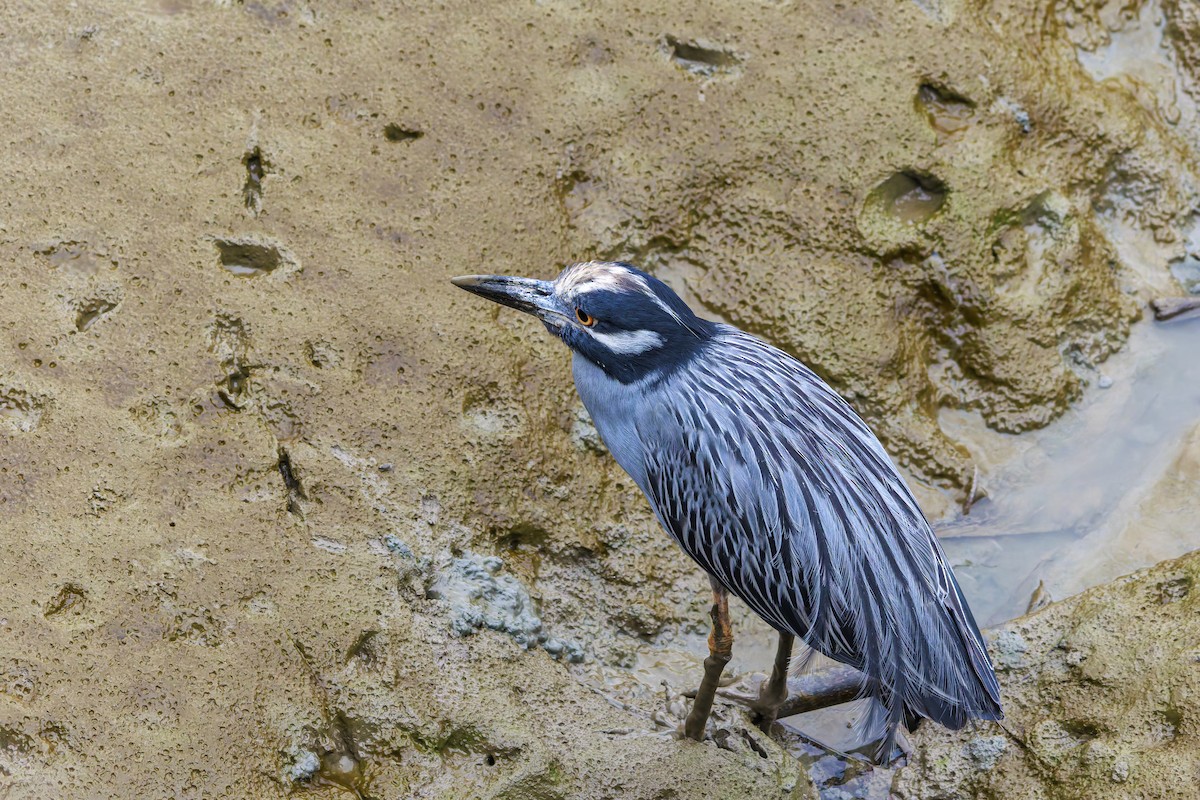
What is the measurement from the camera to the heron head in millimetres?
4285

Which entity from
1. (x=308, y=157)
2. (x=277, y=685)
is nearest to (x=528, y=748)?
(x=277, y=685)

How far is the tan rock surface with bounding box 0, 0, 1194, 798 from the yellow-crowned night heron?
0.56 metres

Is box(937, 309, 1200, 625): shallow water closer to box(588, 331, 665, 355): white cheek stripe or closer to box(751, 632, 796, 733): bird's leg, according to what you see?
box(751, 632, 796, 733): bird's leg

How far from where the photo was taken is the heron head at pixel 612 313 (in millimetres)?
4285

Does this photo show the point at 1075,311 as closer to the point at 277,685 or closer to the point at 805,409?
the point at 805,409

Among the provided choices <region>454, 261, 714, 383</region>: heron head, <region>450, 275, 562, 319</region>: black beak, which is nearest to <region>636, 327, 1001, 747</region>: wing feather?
<region>454, 261, 714, 383</region>: heron head

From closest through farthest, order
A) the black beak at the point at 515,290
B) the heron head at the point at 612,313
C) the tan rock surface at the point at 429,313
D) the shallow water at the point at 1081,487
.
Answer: the tan rock surface at the point at 429,313, the heron head at the point at 612,313, the black beak at the point at 515,290, the shallow water at the point at 1081,487

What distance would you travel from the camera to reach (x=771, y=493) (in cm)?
422

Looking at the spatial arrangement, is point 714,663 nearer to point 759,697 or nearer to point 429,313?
point 759,697

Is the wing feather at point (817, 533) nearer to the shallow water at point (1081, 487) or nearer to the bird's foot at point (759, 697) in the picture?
the bird's foot at point (759, 697)

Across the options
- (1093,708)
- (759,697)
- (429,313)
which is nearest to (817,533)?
(759,697)

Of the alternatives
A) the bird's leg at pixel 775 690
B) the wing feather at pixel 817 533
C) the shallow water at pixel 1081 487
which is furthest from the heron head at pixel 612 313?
the shallow water at pixel 1081 487

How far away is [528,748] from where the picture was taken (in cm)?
412

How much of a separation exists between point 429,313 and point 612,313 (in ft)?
3.55
